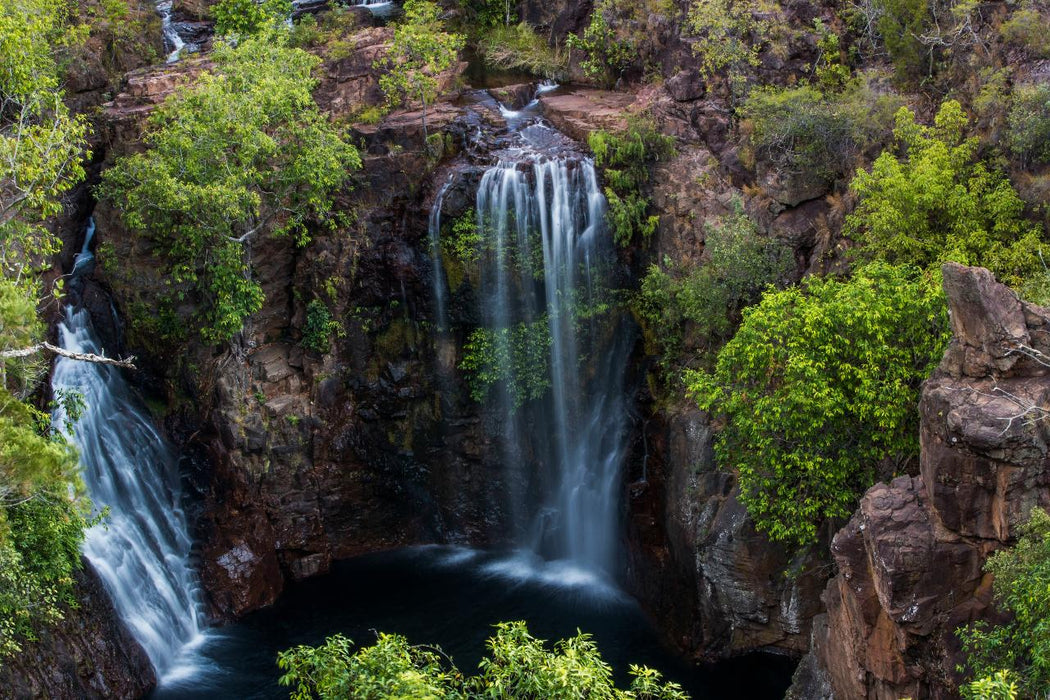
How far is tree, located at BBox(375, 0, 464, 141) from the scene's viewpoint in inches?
1204

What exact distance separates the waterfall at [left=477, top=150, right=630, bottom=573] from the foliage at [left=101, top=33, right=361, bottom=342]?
5.12m

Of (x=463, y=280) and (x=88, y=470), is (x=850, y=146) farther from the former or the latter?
(x=88, y=470)

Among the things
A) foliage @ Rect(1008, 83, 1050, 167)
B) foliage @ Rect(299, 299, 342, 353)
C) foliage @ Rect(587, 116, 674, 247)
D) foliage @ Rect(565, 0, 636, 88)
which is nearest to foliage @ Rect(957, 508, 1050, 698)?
foliage @ Rect(1008, 83, 1050, 167)

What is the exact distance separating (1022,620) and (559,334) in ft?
54.3

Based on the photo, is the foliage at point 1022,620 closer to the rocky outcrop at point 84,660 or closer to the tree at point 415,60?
the rocky outcrop at point 84,660

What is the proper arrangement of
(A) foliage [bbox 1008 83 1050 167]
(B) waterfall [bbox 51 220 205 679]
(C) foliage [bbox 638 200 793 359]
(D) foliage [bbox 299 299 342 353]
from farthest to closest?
(D) foliage [bbox 299 299 342 353] → (B) waterfall [bbox 51 220 205 679] → (C) foliage [bbox 638 200 793 359] → (A) foliage [bbox 1008 83 1050 167]

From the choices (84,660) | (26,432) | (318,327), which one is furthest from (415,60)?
(84,660)

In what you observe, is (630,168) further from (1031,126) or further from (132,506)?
(132,506)

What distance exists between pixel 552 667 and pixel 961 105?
66.8 ft

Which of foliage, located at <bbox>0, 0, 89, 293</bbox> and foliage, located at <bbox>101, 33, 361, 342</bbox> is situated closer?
foliage, located at <bbox>0, 0, 89, 293</bbox>

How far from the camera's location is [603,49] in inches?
1331

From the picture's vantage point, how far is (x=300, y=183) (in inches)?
1134

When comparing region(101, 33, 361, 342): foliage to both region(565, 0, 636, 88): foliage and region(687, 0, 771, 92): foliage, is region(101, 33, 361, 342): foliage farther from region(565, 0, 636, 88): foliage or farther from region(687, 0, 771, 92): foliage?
region(687, 0, 771, 92): foliage

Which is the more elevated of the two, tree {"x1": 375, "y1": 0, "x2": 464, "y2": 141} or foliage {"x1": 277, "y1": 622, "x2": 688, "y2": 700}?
tree {"x1": 375, "y1": 0, "x2": 464, "y2": 141}
